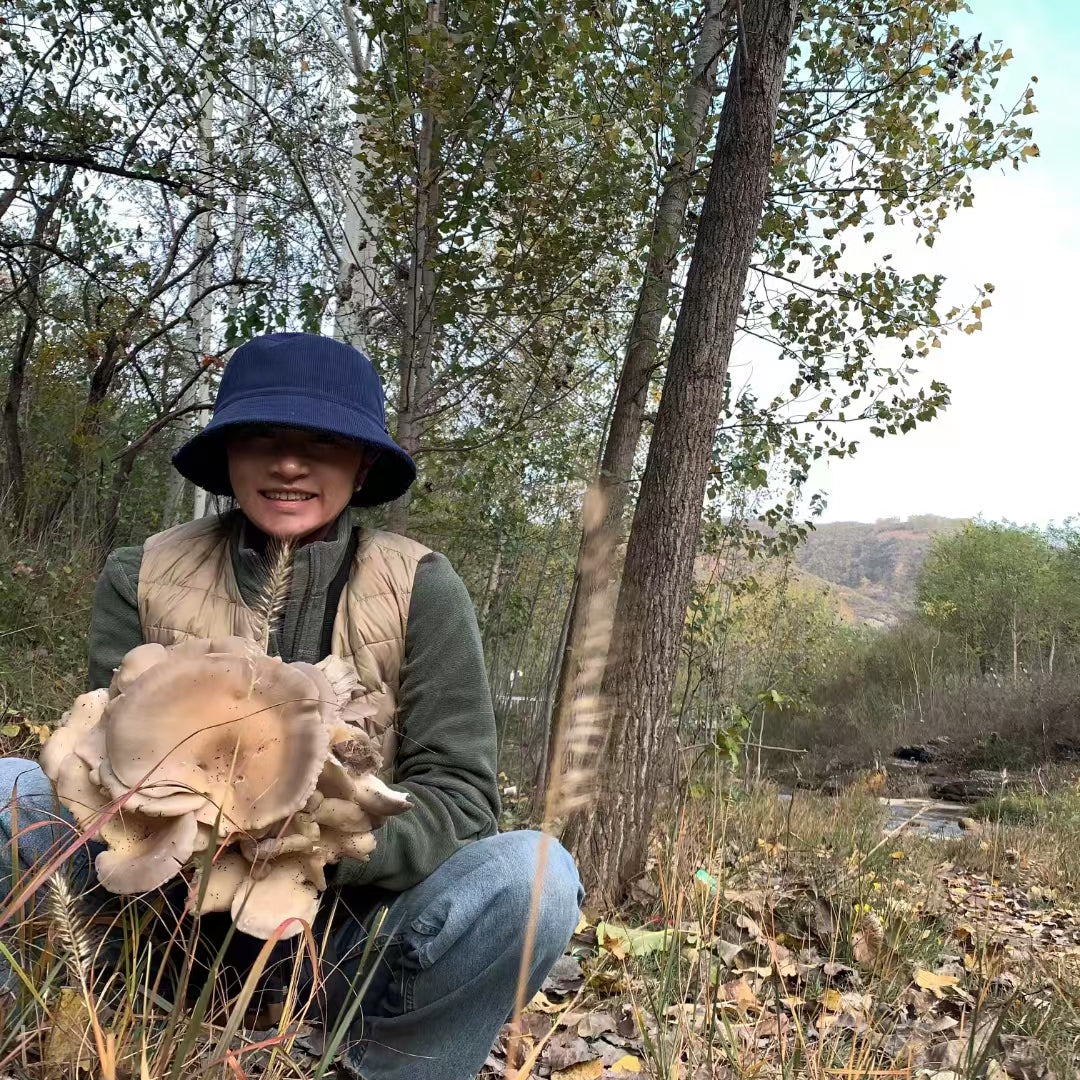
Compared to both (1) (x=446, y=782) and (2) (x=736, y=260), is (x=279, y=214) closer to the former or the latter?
(2) (x=736, y=260)

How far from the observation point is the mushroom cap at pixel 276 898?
1074mm

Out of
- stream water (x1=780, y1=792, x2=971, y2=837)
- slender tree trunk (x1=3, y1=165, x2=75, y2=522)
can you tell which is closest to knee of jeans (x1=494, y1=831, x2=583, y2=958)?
slender tree trunk (x1=3, y1=165, x2=75, y2=522)

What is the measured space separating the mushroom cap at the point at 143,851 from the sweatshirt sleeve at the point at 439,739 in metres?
0.49

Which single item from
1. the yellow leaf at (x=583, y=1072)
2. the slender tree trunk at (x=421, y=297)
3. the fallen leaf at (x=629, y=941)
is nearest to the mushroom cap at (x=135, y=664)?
the yellow leaf at (x=583, y=1072)

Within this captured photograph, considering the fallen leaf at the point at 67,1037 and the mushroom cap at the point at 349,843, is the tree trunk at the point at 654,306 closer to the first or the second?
the mushroom cap at the point at 349,843

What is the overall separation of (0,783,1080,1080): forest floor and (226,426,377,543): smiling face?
31.7 inches

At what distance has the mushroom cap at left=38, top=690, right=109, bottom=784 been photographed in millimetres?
1088

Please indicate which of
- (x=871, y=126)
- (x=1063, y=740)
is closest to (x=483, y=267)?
(x=871, y=126)

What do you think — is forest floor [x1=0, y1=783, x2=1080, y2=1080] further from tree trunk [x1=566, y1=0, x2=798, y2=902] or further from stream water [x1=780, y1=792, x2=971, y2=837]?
stream water [x1=780, y1=792, x2=971, y2=837]

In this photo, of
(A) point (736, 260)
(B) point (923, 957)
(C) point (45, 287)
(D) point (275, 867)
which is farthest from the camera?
(C) point (45, 287)

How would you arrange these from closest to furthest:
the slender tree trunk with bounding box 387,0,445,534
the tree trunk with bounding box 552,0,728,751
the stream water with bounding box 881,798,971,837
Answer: the slender tree trunk with bounding box 387,0,445,534 → the tree trunk with bounding box 552,0,728,751 → the stream water with bounding box 881,798,971,837

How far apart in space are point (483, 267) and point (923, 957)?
3.33 m

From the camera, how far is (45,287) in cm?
768

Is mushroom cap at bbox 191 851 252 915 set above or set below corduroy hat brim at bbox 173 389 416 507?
below
